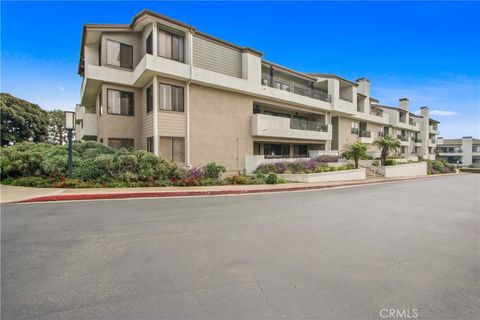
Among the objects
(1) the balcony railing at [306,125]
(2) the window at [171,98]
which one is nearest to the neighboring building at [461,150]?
(1) the balcony railing at [306,125]

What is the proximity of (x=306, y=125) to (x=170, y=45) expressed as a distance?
14655mm

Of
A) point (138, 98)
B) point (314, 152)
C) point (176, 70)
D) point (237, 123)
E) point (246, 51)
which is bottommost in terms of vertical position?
point (314, 152)

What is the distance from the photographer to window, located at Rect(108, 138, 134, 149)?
656 inches

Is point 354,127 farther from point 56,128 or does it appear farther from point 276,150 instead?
point 56,128

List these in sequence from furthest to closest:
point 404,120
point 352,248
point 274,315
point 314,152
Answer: point 404,120 < point 314,152 < point 352,248 < point 274,315

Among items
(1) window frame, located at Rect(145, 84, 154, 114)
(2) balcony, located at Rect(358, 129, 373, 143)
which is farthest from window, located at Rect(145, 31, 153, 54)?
(2) balcony, located at Rect(358, 129, 373, 143)

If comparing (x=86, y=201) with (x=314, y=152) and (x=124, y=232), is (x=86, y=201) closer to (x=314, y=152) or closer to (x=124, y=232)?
(x=124, y=232)

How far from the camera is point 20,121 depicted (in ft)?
109

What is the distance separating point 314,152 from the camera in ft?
83.0

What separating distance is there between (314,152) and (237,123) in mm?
10287

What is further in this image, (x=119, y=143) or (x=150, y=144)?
(x=119, y=143)

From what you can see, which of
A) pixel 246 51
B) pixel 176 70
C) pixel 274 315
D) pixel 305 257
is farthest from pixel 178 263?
pixel 246 51

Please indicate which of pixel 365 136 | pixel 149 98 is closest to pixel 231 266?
pixel 149 98

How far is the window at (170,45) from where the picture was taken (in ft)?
50.6
